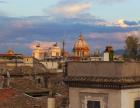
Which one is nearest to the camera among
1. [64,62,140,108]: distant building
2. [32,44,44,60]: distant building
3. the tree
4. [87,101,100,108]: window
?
[64,62,140,108]: distant building

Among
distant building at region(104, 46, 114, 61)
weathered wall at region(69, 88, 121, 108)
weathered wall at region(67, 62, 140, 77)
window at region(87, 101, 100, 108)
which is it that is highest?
distant building at region(104, 46, 114, 61)

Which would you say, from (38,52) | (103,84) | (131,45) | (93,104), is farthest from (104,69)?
(38,52)

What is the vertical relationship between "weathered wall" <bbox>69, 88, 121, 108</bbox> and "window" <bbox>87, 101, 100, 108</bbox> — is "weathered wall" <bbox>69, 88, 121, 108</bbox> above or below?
above

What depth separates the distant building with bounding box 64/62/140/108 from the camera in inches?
679

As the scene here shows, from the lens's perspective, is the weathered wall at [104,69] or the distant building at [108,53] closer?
the weathered wall at [104,69]

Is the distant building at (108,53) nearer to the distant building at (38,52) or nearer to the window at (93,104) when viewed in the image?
the window at (93,104)

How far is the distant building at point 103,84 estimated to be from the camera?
1723cm

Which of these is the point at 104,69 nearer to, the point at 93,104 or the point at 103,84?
the point at 103,84

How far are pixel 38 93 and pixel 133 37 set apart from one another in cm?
2439

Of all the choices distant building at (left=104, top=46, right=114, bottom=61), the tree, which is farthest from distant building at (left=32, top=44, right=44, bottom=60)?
distant building at (left=104, top=46, right=114, bottom=61)

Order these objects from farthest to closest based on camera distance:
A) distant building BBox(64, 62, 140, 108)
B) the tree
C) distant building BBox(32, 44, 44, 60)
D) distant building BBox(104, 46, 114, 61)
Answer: distant building BBox(32, 44, 44, 60) < the tree < distant building BBox(104, 46, 114, 61) < distant building BBox(64, 62, 140, 108)

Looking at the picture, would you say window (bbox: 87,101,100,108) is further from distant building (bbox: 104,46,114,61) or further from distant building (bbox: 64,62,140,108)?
distant building (bbox: 104,46,114,61)

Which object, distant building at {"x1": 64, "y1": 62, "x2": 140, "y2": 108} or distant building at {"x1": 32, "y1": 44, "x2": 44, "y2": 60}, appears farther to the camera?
distant building at {"x1": 32, "y1": 44, "x2": 44, "y2": 60}

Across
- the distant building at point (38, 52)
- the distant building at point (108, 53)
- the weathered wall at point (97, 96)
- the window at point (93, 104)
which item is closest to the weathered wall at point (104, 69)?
the weathered wall at point (97, 96)
